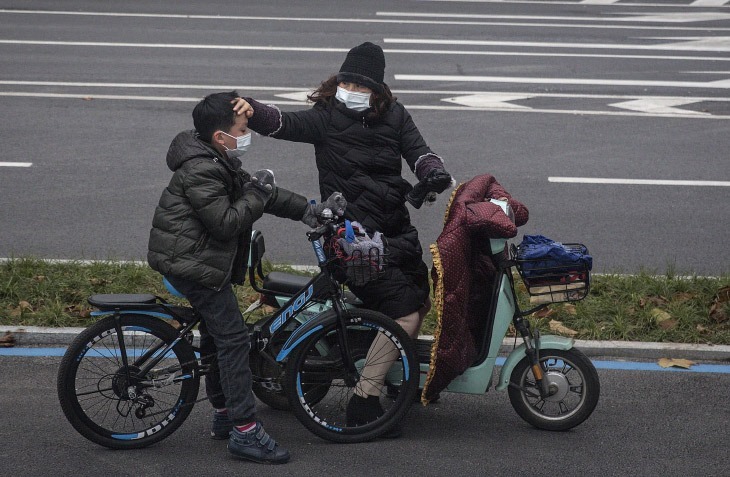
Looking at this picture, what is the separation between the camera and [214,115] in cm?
473

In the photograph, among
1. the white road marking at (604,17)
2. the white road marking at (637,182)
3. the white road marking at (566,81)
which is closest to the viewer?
the white road marking at (637,182)

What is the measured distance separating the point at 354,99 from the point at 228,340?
4.49 ft

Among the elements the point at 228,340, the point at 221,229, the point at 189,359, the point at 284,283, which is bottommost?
the point at 189,359

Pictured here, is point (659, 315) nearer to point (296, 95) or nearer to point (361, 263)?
point (361, 263)

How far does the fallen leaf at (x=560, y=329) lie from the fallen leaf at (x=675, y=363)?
1.86 feet

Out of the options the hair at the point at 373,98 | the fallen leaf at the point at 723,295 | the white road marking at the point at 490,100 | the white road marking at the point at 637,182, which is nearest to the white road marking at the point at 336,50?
the white road marking at the point at 490,100

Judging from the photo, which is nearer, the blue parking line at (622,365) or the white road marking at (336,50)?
the blue parking line at (622,365)

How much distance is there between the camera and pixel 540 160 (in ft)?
35.7

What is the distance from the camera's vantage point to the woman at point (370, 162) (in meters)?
5.14

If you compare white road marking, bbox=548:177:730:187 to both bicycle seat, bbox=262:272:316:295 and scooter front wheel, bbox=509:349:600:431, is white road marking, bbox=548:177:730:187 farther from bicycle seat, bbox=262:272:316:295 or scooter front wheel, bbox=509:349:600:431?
bicycle seat, bbox=262:272:316:295

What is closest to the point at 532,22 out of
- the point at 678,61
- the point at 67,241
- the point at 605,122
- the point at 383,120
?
the point at 678,61

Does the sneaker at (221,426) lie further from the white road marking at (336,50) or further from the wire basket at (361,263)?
the white road marking at (336,50)

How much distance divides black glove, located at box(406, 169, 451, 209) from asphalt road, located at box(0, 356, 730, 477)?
1.23m

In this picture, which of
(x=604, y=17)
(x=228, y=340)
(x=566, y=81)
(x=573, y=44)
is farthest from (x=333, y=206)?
(x=604, y=17)
